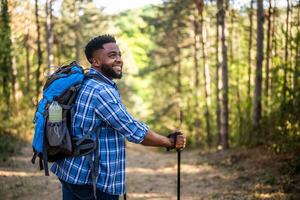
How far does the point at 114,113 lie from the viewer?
130 inches

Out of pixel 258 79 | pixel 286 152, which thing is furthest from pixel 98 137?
pixel 258 79

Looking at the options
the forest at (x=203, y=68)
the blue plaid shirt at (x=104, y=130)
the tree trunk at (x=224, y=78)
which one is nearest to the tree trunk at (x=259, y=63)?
the forest at (x=203, y=68)

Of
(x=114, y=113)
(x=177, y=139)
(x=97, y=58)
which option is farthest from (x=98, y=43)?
→ (x=177, y=139)

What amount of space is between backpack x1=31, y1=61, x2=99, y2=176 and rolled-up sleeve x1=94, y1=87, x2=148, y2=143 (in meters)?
0.17

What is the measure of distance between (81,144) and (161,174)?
1023 cm

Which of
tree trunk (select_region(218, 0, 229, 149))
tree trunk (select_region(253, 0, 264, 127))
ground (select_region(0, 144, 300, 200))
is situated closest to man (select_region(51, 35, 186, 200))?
ground (select_region(0, 144, 300, 200))

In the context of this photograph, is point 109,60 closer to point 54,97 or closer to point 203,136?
point 54,97

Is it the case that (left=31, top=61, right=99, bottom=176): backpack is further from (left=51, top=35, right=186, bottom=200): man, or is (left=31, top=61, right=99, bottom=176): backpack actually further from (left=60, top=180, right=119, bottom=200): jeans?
(left=60, top=180, right=119, bottom=200): jeans

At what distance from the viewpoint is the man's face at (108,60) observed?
350 cm

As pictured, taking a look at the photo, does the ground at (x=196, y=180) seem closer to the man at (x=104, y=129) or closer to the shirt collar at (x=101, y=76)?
the man at (x=104, y=129)

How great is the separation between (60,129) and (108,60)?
68cm

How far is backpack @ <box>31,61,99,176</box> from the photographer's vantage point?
327 centimetres

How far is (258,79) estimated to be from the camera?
1524cm

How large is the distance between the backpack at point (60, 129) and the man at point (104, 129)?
0.05 meters
